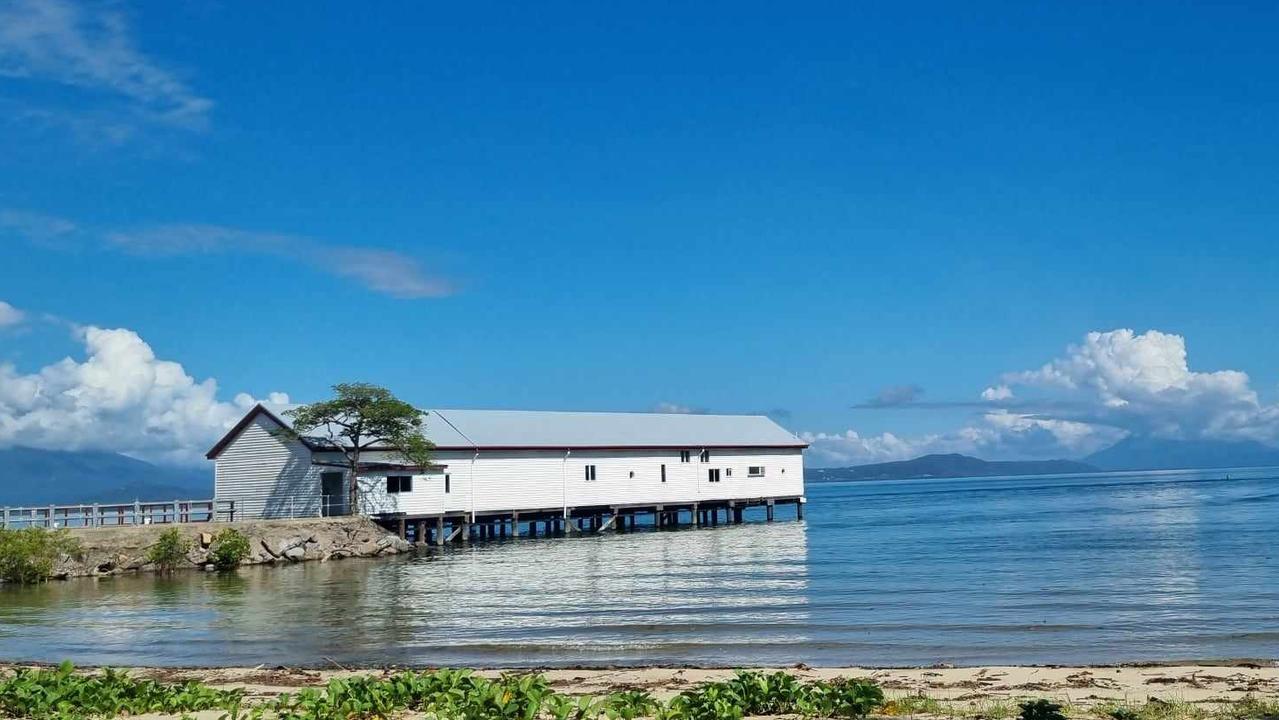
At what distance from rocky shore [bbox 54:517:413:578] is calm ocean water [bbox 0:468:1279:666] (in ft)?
6.05

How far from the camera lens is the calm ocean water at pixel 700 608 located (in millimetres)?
20406

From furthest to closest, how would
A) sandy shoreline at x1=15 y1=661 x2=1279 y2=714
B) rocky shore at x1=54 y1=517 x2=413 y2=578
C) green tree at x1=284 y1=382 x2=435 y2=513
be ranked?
green tree at x1=284 y1=382 x2=435 y2=513 → rocky shore at x1=54 y1=517 x2=413 y2=578 → sandy shoreline at x1=15 y1=661 x2=1279 y2=714

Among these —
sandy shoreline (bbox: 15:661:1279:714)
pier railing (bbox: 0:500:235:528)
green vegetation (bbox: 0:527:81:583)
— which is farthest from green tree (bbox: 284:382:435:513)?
sandy shoreline (bbox: 15:661:1279:714)

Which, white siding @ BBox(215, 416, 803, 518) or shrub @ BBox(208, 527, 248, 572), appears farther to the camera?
white siding @ BBox(215, 416, 803, 518)

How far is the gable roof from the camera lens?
180 ft

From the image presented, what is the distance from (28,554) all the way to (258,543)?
862 centimetres

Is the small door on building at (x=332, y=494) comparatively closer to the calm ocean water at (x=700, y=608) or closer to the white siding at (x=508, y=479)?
the white siding at (x=508, y=479)

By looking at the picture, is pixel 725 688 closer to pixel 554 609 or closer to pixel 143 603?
pixel 554 609

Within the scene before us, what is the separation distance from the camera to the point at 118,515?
146 feet

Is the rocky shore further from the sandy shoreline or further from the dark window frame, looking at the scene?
the sandy shoreline

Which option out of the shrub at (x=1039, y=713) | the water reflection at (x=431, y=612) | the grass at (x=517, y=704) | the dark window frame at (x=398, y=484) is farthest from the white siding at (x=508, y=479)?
the shrub at (x=1039, y=713)

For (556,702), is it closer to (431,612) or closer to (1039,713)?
(1039,713)

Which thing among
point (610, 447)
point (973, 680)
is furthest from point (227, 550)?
point (973, 680)

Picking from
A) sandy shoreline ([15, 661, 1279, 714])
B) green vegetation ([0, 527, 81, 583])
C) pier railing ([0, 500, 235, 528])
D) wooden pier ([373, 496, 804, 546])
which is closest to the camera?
sandy shoreline ([15, 661, 1279, 714])
